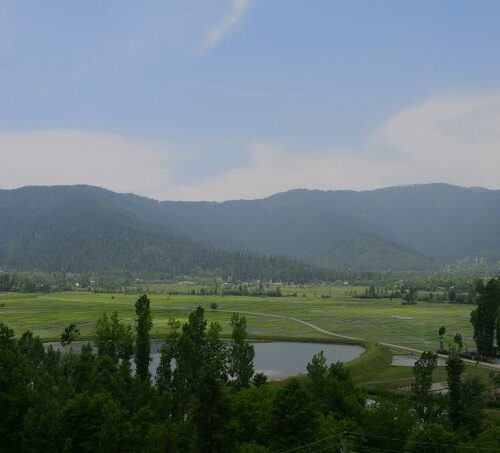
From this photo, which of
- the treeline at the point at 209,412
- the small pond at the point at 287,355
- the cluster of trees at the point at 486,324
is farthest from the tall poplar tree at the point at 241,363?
the cluster of trees at the point at 486,324

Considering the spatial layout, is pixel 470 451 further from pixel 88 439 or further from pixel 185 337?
pixel 185 337

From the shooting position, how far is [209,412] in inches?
2064

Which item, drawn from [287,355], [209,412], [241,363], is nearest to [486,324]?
[287,355]

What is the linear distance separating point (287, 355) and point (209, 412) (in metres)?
80.3

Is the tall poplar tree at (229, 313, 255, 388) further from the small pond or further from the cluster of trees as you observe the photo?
the cluster of trees

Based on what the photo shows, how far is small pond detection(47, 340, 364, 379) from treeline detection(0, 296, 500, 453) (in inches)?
1287

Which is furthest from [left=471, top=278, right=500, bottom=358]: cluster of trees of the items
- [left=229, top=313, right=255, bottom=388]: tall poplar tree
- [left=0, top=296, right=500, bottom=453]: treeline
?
[left=229, top=313, right=255, bottom=388]: tall poplar tree

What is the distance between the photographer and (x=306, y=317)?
198 meters

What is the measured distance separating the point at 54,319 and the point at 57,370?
110 m

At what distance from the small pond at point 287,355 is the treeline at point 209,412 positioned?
32688mm

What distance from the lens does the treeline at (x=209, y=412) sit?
51875 mm

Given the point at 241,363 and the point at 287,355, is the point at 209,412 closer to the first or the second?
the point at 241,363

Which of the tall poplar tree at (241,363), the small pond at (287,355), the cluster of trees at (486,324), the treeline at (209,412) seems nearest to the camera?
the treeline at (209,412)

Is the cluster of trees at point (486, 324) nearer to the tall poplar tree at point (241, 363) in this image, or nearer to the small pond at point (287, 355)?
the small pond at point (287, 355)
